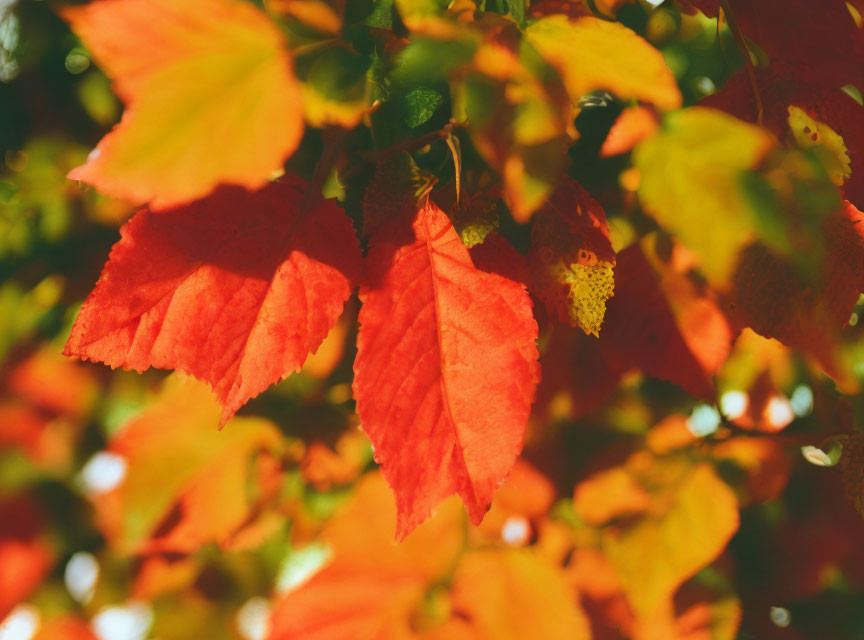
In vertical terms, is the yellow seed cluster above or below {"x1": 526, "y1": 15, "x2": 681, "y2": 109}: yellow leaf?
below

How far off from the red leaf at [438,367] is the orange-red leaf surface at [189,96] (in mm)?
75

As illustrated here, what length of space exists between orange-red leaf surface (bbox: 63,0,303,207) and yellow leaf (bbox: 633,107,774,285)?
17 centimetres

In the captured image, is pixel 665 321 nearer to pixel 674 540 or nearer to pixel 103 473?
pixel 674 540

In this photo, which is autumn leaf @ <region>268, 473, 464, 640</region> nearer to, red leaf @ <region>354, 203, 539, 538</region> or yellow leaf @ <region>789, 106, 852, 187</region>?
red leaf @ <region>354, 203, 539, 538</region>

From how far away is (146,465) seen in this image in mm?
388

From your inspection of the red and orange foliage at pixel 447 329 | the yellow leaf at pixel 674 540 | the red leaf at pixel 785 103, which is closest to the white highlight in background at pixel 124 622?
the red and orange foliage at pixel 447 329

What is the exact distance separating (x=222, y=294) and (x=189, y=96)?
85 millimetres

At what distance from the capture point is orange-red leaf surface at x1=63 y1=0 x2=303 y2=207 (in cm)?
24

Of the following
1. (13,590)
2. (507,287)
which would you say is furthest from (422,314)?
(13,590)

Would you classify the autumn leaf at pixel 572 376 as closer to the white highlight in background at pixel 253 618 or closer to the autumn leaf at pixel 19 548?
the white highlight in background at pixel 253 618

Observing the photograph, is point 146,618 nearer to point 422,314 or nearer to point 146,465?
point 146,465

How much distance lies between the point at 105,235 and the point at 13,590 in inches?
8.9

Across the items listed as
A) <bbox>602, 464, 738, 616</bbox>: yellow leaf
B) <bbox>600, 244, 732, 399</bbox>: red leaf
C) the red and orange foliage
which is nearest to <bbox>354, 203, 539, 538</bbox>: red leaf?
the red and orange foliage

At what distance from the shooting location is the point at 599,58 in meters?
0.28
